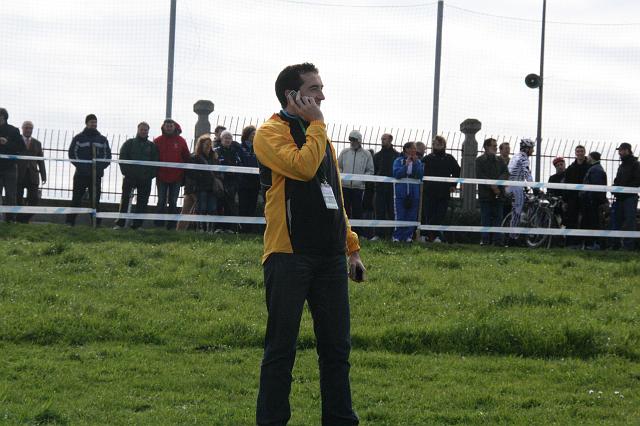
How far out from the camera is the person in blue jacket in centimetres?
1697

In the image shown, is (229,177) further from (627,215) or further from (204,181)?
(627,215)

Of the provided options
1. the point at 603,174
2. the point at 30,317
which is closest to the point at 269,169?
the point at 30,317

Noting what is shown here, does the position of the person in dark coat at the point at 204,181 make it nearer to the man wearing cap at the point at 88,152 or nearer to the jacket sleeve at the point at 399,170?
the man wearing cap at the point at 88,152

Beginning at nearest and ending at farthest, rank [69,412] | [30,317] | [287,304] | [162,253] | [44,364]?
[287,304] → [69,412] → [44,364] → [30,317] → [162,253]

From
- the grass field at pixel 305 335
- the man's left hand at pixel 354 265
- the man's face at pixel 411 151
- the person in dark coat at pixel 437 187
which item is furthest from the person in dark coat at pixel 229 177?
the man's left hand at pixel 354 265

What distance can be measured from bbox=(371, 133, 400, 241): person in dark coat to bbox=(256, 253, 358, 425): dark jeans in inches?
445

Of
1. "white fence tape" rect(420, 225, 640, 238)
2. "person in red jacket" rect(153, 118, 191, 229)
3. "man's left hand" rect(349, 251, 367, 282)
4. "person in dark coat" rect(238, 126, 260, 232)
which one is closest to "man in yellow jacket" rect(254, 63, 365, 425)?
"man's left hand" rect(349, 251, 367, 282)

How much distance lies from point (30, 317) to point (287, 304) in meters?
5.13

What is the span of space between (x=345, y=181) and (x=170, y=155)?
2570 mm

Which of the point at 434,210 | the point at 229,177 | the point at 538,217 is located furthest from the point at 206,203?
the point at 538,217

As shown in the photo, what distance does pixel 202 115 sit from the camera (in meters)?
19.5

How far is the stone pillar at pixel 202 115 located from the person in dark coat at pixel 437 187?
3.82 metres

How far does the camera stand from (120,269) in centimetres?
1313

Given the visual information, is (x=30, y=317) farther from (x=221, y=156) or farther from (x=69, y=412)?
(x=221, y=156)
